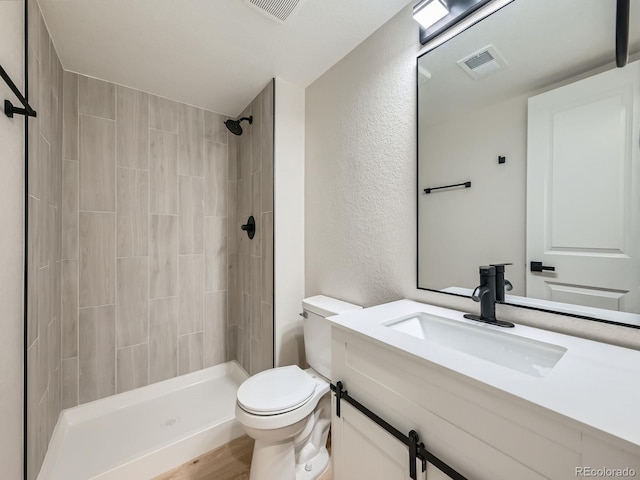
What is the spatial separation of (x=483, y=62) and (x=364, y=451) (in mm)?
1515

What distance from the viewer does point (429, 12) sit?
1.13 meters

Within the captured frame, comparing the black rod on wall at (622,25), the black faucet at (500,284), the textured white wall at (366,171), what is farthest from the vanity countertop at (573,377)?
the black rod on wall at (622,25)

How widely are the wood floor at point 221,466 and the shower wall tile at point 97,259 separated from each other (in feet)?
3.83

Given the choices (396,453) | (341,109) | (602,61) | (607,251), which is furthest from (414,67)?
(396,453)

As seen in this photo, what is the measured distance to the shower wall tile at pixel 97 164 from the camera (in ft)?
5.72

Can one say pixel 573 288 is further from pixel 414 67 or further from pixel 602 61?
pixel 414 67

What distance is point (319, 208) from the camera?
5.87 feet

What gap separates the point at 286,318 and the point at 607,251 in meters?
1.60

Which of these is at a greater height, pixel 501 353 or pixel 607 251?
pixel 607 251

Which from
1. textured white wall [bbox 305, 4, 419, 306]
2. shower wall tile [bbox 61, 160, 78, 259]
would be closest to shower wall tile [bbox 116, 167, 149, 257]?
shower wall tile [bbox 61, 160, 78, 259]

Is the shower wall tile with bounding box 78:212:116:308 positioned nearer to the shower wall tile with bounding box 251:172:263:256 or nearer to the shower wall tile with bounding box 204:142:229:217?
the shower wall tile with bounding box 204:142:229:217

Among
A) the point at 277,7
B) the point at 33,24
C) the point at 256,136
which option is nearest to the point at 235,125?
the point at 256,136

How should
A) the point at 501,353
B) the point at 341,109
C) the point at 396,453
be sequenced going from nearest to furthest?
the point at 396,453
the point at 501,353
the point at 341,109

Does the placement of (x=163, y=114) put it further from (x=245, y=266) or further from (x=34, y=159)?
(x=245, y=266)
